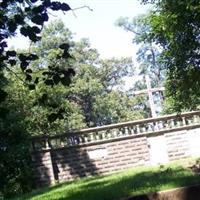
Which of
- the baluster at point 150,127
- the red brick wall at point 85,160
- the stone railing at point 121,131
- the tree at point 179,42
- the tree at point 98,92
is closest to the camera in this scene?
the tree at point 179,42

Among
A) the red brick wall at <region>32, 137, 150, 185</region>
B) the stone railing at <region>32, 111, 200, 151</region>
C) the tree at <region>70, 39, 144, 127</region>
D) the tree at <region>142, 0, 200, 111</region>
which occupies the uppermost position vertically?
the tree at <region>70, 39, 144, 127</region>

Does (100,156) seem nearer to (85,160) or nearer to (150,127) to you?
(85,160)

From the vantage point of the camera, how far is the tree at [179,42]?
40.8ft

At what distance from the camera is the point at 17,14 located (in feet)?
14.3

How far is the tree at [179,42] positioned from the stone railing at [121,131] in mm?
5845

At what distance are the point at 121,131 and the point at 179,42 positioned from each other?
8.66m

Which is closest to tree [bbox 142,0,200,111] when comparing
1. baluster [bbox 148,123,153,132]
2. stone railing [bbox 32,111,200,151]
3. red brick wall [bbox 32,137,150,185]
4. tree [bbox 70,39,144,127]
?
stone railing [bbox 32,111,200,151]

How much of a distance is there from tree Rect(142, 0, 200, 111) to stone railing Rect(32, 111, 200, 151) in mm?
5845

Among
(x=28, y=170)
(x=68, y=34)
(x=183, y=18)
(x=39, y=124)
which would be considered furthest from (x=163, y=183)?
(x=68, y=34)

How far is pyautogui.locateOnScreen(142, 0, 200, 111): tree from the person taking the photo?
12.4 metres

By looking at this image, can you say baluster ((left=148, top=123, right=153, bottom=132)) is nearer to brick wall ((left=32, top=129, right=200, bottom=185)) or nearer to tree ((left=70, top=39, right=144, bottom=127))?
brick wall ((left=32, top=129, right=200, bottom=185))

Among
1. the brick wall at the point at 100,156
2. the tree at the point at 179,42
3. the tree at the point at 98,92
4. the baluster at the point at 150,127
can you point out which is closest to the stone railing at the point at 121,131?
the baluster at the point at 150,127

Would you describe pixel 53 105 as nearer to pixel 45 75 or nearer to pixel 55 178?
pixel 45 75

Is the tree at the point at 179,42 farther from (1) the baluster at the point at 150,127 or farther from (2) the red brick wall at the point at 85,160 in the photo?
(1) the baluster at the point at 150,127
